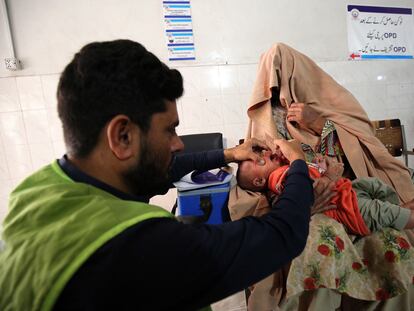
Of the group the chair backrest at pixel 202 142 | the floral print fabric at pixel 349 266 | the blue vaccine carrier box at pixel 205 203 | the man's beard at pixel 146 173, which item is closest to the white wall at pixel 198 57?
the chair backrest at pixel 202 142

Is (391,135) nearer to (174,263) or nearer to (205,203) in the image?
(205,203)

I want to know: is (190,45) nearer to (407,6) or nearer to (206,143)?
(206,143)

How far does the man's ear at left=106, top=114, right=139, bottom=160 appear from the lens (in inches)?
19.3

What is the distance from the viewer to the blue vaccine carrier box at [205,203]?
3.65 ft

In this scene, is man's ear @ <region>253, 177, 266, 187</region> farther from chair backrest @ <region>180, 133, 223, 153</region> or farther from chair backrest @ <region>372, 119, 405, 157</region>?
chair backrest @ <region>372, 119, 405, 157</region>

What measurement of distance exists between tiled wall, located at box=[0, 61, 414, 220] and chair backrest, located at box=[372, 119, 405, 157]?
495 millimetres

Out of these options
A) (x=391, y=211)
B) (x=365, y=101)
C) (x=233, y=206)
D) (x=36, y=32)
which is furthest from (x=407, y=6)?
(x=36, y=32)

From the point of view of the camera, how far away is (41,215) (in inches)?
16.3

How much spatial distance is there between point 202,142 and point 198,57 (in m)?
0.92

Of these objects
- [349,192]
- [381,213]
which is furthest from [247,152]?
[381,213]

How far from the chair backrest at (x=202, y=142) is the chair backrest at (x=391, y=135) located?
154 centimetres

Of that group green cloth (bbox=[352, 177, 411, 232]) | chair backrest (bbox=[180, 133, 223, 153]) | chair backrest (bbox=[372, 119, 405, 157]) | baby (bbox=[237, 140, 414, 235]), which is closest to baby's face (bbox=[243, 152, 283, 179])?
baby (bbox=[237, 140, 414, 235])

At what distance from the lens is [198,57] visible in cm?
234

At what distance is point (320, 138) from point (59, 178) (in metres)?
1.17
